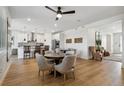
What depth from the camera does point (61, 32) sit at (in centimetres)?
1154

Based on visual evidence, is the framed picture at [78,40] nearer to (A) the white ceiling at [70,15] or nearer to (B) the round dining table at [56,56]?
(A) the white ceiling at [70,15]

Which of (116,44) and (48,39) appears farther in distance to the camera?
(48,39)

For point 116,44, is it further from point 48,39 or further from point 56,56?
point 56,56

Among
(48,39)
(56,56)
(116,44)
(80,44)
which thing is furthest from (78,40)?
(56,56)

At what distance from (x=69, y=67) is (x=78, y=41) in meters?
5.85

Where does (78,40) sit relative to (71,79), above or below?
above

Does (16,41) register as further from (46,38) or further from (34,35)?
(46,38)

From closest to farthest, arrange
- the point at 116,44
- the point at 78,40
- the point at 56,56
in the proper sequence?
1. the point at 56,56
2. the point at 78,40
3. the point at 116,44

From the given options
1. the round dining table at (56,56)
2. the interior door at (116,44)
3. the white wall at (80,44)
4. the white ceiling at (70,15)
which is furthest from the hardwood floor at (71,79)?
the interior door at (116,44)

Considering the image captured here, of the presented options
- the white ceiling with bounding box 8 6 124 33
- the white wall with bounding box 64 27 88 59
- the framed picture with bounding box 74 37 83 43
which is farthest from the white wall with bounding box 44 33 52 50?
the white ceiling with bounding box 8 6 124 33

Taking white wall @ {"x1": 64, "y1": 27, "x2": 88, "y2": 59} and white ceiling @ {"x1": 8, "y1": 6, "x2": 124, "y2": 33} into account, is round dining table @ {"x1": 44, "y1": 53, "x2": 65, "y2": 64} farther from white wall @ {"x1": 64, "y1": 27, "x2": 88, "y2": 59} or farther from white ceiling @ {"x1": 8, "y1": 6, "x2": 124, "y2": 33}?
white wall @ {"x1": 64, "y1": 27, "x2": 88, "y2": 59}
